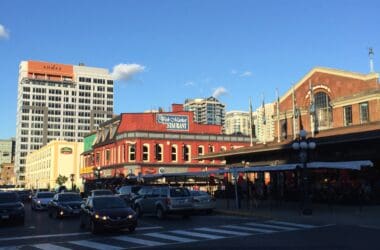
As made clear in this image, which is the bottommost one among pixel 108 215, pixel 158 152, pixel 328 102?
pixel 108 215

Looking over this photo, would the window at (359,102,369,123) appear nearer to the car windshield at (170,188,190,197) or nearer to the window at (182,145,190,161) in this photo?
the car windshield at (170,188,190,197)

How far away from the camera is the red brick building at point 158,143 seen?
66938mm

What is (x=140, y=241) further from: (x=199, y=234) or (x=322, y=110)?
(x=322, y=110)

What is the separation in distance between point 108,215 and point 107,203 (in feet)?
4.02

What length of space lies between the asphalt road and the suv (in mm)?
2690

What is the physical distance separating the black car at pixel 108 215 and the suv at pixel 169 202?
232 inches

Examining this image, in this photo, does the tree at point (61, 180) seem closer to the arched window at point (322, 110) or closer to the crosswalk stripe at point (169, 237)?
the arched window at point (322, 110)

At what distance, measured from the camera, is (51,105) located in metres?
191

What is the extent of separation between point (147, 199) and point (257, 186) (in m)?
12.6

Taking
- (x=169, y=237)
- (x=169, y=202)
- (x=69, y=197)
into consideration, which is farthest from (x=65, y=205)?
(x=169, y=237)

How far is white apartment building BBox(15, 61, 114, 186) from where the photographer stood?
18575 centimetres

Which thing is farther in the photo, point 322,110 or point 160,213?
point 322,110

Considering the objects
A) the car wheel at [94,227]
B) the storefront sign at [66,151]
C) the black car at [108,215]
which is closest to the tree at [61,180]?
the storefront sign at [66,151]

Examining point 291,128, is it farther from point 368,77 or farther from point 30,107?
point 30,107
